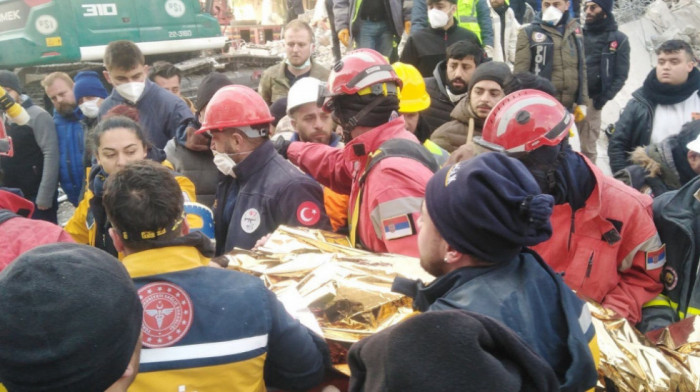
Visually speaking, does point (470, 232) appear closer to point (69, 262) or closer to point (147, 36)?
point (69, 262)

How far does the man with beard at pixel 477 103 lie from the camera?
13.8 ft

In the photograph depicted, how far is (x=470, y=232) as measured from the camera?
155cm

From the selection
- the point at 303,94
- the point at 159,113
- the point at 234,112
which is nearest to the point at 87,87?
the point at 159,113

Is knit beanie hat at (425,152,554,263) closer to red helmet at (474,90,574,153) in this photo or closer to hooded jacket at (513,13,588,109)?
red helmet at (474,90,574,153)

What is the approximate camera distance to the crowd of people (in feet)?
4.00

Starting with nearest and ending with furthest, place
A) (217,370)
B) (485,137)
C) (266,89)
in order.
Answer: (217,370) → (485,137) → (266,89)

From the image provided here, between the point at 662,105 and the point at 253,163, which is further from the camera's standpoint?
the point at 662,105

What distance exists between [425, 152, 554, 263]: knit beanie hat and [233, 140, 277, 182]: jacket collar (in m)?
1.74

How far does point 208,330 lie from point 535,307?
93 centimetres

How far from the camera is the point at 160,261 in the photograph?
183cm

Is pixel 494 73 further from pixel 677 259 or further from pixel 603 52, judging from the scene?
pixel 603 52

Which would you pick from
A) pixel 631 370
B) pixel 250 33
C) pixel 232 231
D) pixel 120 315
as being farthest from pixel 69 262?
pixel 250 33

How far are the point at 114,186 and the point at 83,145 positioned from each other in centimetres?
424

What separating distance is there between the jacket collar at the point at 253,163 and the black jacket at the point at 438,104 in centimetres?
240
